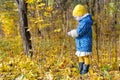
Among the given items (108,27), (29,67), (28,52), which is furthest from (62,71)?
(108,27)

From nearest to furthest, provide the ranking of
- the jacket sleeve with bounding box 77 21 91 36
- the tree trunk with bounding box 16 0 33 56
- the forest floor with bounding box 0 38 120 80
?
the jacket sleeve with bounding box 77 21 91 36 < the forest floor with bounding box 0 38 120 80 < the tree trunk with bounding box 16 0 33 56

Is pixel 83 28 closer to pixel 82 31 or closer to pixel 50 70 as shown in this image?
pixel 82 31

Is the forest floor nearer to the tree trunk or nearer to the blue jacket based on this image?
the tree trunk

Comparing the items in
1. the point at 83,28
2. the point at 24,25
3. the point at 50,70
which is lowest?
the point at 50,70

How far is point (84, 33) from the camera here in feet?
19.7

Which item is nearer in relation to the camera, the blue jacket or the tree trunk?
the blue jacket

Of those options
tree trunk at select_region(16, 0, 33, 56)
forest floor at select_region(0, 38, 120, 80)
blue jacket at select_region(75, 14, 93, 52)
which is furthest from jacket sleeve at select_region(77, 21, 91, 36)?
tree trunk at select_region(16, 0, 33, 56)

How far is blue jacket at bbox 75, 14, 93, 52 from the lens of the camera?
234 inches

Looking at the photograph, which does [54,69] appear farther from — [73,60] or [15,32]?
[15,32]

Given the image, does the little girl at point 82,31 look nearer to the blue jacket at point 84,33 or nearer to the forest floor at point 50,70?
the blue jacket at point 84,33

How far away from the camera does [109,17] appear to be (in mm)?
13938

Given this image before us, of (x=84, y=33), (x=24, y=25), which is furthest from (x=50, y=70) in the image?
(x=24, y=25)

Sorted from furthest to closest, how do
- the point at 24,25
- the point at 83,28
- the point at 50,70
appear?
the point at 24,25, the point at 50,70, the point at 83,28

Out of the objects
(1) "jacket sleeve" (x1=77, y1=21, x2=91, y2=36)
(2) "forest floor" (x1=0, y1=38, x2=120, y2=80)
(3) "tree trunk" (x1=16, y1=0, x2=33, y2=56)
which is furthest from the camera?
(3) "tree trunk" (x1=16, y1=0, x2=33, y2=56)
